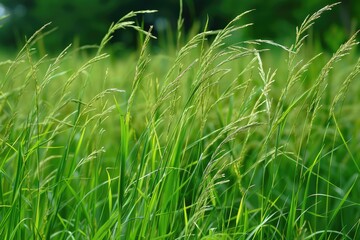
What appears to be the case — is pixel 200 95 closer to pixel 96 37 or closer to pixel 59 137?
pixel 59 137

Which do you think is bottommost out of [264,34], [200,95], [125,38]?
[125,38]

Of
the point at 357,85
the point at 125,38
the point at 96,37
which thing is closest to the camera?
the point at 357,85

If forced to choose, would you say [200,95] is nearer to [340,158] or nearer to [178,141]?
[178,141]

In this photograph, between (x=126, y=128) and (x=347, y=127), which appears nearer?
(x=126, y=128)

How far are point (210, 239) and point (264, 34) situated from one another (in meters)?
14.8

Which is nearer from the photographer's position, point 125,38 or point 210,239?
point 210,239

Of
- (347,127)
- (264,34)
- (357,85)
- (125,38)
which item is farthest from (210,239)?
(125,38)

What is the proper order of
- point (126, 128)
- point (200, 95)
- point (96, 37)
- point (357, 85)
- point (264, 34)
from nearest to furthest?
point (200, 95) → point (126, 128) → point (357, 85) → point (264, 34) → point (96, 37)

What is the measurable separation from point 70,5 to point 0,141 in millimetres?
26437

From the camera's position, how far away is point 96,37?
27.3 metres

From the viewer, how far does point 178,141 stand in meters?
2.04

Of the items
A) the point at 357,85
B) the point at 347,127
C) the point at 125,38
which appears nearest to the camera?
the point at 347,127

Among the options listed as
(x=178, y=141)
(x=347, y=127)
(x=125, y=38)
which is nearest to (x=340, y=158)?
(x=347, y=127)

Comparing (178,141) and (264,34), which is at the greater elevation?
(178,141)
